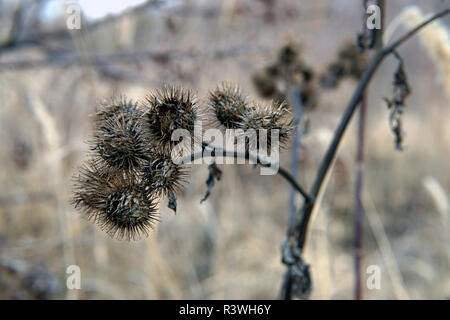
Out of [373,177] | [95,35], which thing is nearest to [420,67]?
[373,177]

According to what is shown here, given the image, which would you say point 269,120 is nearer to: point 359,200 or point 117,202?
point 117,202

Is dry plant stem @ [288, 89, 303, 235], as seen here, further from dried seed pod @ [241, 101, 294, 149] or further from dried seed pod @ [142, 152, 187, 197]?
dried seed pod @ [142, 152, 187, 197]

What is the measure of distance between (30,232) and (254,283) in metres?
2.04

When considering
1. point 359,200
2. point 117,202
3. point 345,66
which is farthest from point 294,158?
point 117,202

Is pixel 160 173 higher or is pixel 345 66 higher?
pixel 345 66

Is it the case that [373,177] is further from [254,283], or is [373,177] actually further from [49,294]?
[49,294]

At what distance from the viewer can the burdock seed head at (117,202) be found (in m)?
0.92

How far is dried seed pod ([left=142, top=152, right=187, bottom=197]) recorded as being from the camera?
0.94m

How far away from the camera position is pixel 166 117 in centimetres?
98

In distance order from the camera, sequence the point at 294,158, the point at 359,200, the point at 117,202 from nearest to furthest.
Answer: the point at 117,202 < the point at 294,158 < the point at 359,200

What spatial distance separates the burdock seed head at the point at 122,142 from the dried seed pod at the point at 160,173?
0.10 ft

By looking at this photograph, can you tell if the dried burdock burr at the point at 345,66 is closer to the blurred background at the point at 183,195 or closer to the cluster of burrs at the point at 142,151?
the blurred background at the point at 183,195

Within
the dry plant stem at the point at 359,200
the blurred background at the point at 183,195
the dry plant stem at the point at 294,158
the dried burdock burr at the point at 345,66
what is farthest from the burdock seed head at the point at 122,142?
the dried burdock burr at the point at 345,66

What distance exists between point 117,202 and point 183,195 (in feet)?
6.82
